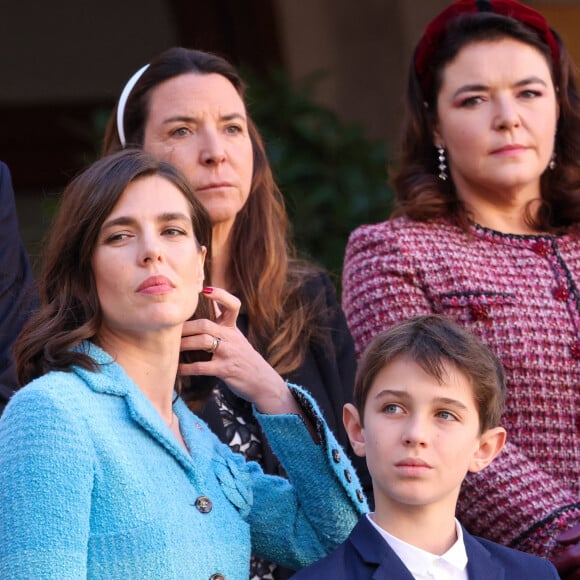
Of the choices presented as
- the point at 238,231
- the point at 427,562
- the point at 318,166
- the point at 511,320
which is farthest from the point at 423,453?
the point at 318,166

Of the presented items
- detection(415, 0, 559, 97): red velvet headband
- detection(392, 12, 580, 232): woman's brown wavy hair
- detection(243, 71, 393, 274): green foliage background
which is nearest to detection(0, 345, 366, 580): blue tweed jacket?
detection(392, 12, 580, 232): woman's brown wavy hair

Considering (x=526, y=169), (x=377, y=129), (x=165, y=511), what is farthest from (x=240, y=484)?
(x=377, y=129)

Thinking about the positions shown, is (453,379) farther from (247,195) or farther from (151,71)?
(151,71)

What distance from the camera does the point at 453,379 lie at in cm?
279

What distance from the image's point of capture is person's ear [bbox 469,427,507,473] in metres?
2.84

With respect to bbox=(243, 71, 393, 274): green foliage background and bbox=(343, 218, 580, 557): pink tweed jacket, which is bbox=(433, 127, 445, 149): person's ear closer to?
bbox=(343, 218, 580, 557): pink tweed jacket

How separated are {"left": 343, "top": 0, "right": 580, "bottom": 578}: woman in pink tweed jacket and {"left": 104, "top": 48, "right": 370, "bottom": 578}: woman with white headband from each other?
12cm

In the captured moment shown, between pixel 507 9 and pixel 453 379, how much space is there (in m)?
1.36

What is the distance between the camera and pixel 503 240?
3.66 meters

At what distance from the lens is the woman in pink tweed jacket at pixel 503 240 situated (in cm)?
331

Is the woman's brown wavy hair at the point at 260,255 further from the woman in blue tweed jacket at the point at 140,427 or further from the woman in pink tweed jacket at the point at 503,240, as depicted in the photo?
the woman in blue tweed jacket at the point at 140,427

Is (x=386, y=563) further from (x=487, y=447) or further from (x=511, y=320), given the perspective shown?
(x=511, y=320)

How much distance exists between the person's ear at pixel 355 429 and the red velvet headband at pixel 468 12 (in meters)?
1.26

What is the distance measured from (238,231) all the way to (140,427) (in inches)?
44.6
